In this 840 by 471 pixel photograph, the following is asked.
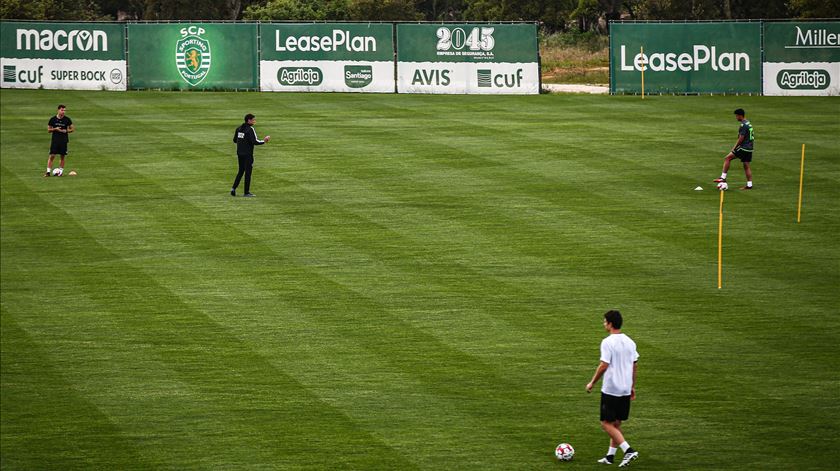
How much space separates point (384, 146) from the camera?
37156 millimetres

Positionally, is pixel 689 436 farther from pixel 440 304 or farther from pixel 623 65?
pixel 623 65

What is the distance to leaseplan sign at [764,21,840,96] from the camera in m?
46.0

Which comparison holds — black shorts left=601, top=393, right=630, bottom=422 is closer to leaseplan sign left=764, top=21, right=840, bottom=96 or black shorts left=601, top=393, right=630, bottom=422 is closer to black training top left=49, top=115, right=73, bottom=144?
black training top left=49, top=115, right=73, bottom=144

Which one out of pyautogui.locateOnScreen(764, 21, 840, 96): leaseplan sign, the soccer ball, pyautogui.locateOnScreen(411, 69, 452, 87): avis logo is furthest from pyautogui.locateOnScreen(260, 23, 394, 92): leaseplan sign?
the soccer ball

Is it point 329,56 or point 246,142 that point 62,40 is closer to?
point 329,56

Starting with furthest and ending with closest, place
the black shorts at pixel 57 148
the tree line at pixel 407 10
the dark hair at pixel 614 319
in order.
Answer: the tree line at pixel 407 10 < the black shorts at pixel 57 148 < the dark hair at pixel 614 319

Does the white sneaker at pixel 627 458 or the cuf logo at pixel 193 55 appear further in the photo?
the cuf logo at pixel 193 55

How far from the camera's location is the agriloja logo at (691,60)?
47.3 m

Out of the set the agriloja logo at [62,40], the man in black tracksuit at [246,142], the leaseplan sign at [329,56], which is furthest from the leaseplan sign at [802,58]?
the agriloja logo at [62,40]

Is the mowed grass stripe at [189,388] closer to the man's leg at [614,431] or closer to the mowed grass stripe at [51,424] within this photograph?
the mowed grass stripe at [51,424]

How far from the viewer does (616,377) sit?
13.9m

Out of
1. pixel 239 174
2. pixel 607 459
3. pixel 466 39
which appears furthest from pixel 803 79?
pixel 607 459

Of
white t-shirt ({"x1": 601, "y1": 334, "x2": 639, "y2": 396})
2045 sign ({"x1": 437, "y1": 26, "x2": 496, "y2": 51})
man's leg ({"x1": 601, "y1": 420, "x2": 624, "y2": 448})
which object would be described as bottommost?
man's leg ({"x1": 601, "y1": 420, "x2": 624, "y2": 448})

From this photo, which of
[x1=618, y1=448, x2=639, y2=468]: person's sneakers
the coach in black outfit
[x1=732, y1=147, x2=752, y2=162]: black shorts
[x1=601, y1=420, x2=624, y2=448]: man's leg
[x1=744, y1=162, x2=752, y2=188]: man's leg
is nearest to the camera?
[x1=601, y1=420, x2=624, y2=448]: man's leg
